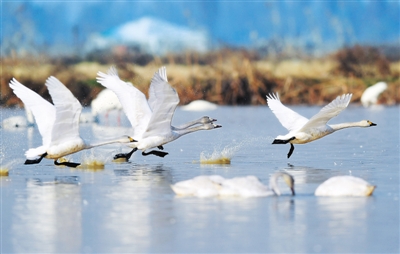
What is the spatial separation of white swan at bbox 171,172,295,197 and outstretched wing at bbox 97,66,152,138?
3.49 meters

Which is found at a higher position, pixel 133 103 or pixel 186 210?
pixel 133 103

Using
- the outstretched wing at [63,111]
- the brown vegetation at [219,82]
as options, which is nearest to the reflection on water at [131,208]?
the outstretched wing at [63,111]

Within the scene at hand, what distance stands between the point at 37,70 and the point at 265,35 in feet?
274

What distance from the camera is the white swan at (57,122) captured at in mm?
13180

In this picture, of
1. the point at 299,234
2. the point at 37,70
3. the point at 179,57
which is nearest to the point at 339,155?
the point at 299,234

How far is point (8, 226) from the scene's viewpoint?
10.4 m

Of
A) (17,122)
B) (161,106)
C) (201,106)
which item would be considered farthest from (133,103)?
(201,106)

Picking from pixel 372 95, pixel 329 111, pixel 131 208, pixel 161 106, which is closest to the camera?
pixel 131 208

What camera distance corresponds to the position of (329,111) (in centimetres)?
1500

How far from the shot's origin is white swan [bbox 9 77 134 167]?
13.2 m

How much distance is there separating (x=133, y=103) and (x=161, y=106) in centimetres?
157

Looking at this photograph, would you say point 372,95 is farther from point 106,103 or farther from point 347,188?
point 347,188

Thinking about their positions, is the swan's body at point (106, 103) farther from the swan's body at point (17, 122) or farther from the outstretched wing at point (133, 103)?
the outstretched wing at point (133, 103)

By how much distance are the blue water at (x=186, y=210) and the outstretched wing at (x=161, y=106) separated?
0.67m
